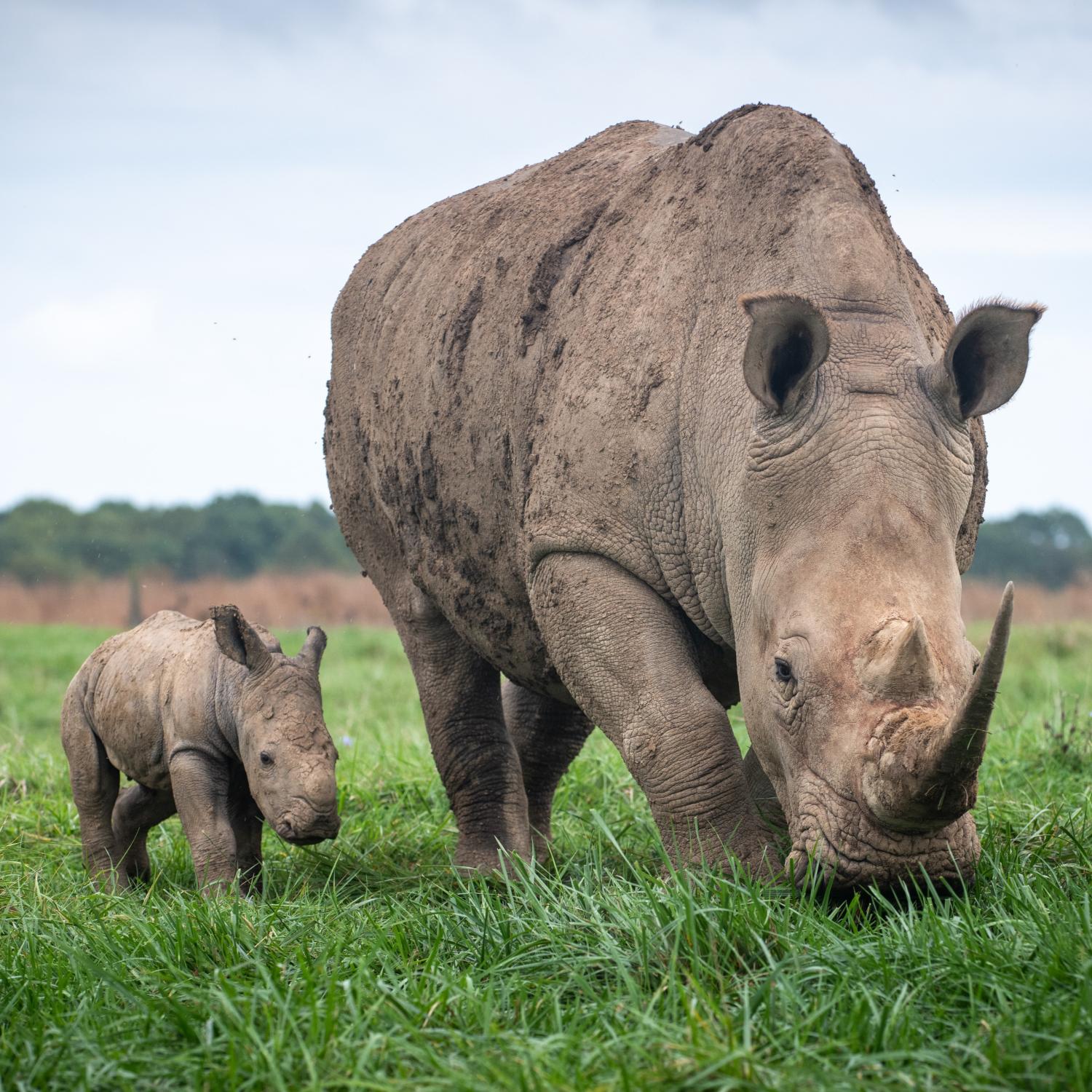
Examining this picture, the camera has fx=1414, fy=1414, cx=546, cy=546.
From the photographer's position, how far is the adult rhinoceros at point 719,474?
3.24 m

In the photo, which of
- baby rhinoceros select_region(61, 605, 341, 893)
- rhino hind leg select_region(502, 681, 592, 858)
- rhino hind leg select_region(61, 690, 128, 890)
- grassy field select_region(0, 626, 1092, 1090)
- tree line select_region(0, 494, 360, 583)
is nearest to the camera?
grassy field select_region(0, 626, 1092, 1090)

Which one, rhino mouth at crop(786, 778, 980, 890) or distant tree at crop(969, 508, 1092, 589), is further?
distant tree at crop(969, 508, 1092, 589)

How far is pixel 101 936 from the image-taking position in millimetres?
3791

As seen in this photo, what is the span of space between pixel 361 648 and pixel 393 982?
13.2m

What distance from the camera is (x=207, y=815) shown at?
4.95 metres

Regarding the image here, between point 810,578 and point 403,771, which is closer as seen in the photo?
point 810,578

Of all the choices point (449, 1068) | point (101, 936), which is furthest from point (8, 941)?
point (449, 1068)

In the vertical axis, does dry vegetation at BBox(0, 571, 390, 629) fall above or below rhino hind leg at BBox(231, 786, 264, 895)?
above

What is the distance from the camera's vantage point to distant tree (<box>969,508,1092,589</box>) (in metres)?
37.2

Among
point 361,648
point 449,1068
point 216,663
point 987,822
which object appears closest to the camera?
point 449,1068

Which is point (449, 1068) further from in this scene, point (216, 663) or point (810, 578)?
point (216, 663)

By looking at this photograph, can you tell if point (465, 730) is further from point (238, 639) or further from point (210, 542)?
point (210, 542)

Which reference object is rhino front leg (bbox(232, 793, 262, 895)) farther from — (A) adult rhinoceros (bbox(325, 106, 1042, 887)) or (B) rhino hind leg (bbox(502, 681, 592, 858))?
(B) rhino hind leg (bbox(502, 681, 592, 858))

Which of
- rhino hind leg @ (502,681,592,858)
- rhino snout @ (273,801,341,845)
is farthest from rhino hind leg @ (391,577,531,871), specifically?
rhino snout @ (273,801,341,845)
